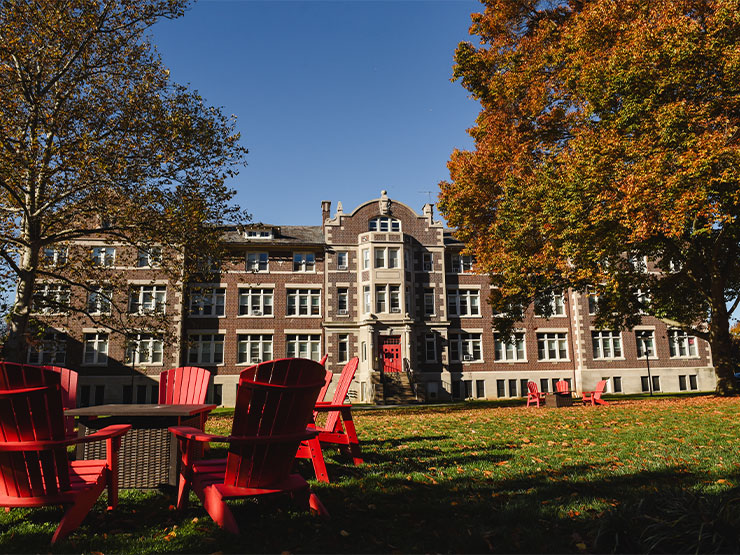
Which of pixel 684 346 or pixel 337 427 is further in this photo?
pixel 684 346

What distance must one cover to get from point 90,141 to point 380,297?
22.7 metres

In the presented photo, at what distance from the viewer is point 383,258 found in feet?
107

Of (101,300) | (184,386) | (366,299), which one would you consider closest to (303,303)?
(366,299)

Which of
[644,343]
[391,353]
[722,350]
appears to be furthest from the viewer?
[644,343]

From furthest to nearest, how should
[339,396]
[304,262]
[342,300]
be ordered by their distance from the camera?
1. [304,262]
2. [342,300]
3. [339,396]

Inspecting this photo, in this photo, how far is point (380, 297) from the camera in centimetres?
3225

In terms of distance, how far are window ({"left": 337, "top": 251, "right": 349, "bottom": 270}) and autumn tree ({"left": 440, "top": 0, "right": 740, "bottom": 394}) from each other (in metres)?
14.0

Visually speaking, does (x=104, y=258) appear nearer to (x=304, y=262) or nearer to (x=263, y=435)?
(x=304, y=262)

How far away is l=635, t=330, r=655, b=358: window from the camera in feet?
117

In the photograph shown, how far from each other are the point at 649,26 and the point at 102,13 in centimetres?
1404

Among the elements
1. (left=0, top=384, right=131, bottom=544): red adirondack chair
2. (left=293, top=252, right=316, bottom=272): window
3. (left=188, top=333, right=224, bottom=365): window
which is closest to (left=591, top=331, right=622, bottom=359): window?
(left=293, top=252, right=316, bottom=272): window

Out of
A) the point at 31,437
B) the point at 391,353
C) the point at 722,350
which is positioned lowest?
the point at 31,437

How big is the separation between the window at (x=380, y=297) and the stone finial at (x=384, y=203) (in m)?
5.23

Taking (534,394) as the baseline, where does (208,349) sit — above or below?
above
